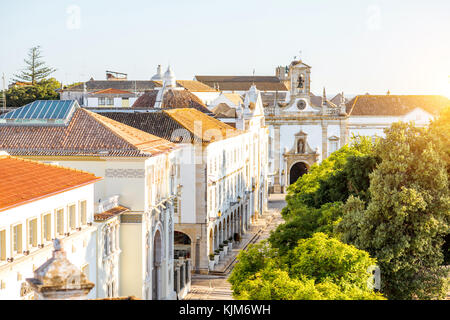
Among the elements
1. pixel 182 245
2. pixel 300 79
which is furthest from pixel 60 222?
pixel 300 79

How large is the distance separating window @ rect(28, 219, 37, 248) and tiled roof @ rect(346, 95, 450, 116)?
77.7m

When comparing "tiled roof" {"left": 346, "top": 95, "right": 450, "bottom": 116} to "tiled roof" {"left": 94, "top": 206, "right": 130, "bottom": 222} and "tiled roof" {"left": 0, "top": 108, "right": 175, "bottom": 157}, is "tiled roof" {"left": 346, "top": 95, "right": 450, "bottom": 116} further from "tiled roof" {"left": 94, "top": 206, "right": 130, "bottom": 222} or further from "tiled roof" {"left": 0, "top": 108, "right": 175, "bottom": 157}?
"tiled roof" {"left": 94, "top": 206, "right": 130, "bottom": 222}

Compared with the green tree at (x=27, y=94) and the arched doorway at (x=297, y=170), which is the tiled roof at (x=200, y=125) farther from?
the arched doorway at (x=297, y=170)

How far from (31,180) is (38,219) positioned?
1724mm

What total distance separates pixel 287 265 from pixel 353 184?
15097mm

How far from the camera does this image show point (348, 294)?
22578 mm

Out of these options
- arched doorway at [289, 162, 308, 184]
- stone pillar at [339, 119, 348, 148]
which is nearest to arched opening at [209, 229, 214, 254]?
arched doorway at [289, 162, 308, 184]

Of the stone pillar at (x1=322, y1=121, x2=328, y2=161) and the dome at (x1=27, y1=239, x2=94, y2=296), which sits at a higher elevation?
the stone pillar at (x1=322, y1=121, x2=328, y2=161)

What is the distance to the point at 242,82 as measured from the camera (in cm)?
13662

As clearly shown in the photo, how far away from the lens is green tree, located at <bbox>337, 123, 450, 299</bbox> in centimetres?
3228

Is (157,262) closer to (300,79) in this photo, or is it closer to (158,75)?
(300,79)

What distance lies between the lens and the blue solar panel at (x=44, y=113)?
36.0 meters
